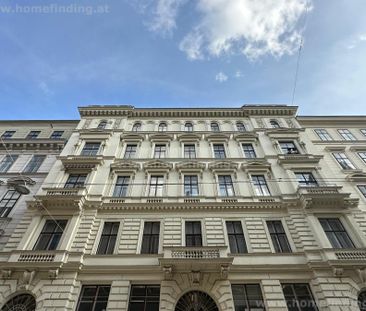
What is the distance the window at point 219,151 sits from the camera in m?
22.4

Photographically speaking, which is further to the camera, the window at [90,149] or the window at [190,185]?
the window at [90,149]

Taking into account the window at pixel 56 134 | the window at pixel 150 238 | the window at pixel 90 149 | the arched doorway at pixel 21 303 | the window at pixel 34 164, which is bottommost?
the arched doorway at pixel 21 303

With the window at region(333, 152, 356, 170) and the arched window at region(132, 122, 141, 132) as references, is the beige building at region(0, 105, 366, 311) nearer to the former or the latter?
the window at region(333, 152, 356, 170)

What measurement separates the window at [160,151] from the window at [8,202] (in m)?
12.3

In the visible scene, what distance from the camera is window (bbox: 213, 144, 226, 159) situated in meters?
22.4

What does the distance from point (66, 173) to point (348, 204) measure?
22.8m

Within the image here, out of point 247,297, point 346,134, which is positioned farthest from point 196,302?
point 346,134

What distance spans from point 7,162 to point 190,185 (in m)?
18.8

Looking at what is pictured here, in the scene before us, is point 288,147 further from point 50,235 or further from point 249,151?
point 50,235

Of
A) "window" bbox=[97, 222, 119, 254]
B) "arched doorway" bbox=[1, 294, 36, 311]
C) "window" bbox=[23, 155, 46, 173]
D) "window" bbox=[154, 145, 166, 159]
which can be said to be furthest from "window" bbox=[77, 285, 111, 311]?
"window" bbox=[23, 155, 46, 173]

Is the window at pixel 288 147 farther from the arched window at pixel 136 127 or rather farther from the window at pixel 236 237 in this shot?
the arched window at pixel 136 127

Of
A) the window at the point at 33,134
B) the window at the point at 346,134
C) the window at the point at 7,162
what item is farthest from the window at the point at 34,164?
the window at the point at 346,134

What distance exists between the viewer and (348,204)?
16.4 m

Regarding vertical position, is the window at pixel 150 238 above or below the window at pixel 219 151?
below
